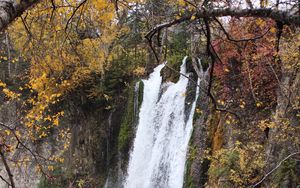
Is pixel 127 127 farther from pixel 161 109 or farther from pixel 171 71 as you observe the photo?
pixel 171 71

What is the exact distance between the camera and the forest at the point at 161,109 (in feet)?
24.9

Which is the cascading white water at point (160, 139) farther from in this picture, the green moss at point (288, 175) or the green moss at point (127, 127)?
the green moss at point (288, 175)

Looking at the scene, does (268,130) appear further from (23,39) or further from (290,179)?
(23,39)

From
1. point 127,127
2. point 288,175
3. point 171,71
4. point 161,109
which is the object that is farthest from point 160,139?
point 288,175

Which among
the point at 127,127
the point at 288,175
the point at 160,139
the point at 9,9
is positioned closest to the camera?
the point at 9,9

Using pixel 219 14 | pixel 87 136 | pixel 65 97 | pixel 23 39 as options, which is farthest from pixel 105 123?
pixel 219 14

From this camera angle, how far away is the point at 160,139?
41.9 feet

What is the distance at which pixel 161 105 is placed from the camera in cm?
1333

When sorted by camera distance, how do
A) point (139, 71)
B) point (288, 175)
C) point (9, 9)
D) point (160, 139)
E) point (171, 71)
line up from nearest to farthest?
point (9, 9), point (288, 175), point (160, 139), point (171, 71), point (139, 71)

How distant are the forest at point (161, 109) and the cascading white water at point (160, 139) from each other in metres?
0.04

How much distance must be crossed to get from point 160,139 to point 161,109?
1.20 metres

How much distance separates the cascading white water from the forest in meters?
0.04

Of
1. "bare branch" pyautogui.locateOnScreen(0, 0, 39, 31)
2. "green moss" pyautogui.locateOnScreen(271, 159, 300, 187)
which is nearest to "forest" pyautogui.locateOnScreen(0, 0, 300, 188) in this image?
"green moss" pyautogui.locateOnScreen(271, 159, 300, 187)

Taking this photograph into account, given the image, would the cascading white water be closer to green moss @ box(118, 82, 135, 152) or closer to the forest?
the forest
